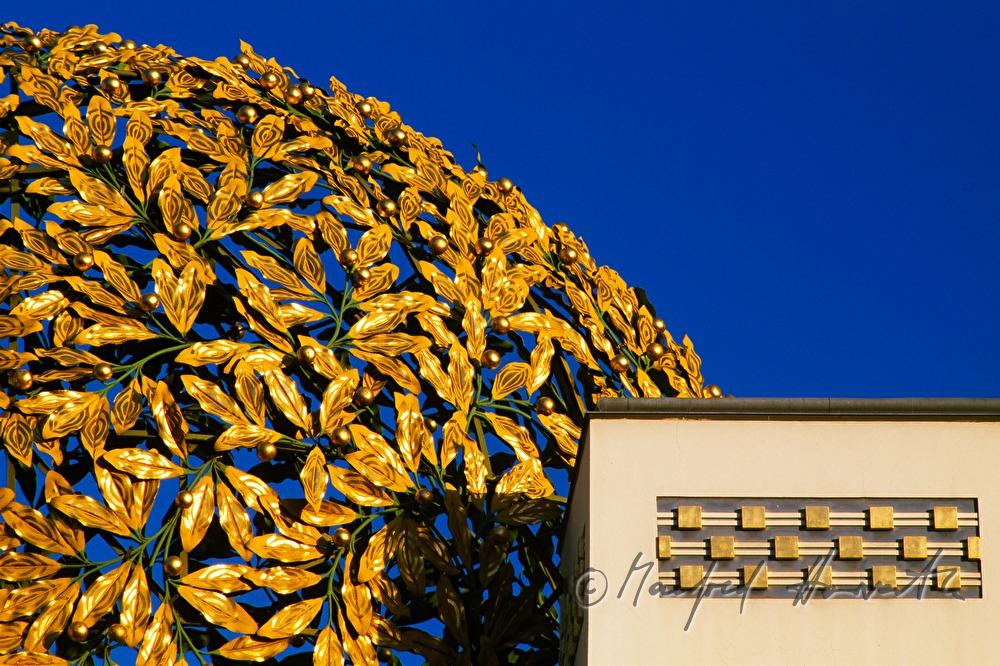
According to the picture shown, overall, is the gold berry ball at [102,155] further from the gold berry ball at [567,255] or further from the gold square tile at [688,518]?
the gold square tile at [688,518]

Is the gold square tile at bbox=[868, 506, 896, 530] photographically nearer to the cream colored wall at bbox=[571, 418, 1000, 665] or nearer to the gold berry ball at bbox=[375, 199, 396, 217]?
the cream colored wall at bbox=[571, 418, 1000, 665]

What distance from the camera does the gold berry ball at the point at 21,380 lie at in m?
6.84

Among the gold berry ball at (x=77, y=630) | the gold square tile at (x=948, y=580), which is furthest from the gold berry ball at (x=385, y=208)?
the gold square tile at (x=948, y=580)

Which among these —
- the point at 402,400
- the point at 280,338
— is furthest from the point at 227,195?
the point at 402,400

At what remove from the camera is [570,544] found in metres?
6.61

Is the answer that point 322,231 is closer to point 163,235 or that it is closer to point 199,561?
point 163,235

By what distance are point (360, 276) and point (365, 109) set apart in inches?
70.2

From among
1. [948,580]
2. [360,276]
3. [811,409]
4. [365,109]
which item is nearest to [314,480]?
[360,276]

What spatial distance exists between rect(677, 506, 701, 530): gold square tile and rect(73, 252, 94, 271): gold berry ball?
10.2 feet

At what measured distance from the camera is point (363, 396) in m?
6.95

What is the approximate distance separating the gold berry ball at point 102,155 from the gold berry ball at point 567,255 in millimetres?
2445

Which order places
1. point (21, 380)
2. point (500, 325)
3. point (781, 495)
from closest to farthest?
point (781, 495), point (21, 380), point (500, 325)

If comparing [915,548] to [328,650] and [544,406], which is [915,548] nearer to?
[544,406]

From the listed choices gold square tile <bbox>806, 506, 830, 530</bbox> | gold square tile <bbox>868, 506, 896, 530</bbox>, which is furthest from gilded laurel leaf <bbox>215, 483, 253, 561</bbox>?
gold square tile <bbox>868, 506, 896, 530</bbox>
